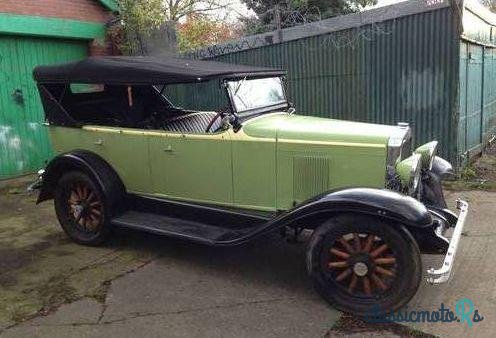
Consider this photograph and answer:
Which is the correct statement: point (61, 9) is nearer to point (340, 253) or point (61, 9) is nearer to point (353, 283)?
point (340, 253)

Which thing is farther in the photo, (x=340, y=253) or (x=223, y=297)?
(x=223, y=297)

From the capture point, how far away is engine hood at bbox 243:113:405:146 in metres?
4.38

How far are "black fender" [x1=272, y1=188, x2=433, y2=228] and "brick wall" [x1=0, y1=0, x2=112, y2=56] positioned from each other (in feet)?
22.9

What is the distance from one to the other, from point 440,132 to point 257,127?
13.6ft

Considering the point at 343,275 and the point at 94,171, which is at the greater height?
the point at 94,171

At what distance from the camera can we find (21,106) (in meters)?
9.31

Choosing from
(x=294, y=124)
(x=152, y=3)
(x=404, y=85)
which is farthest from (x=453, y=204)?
(x=152, y=3)

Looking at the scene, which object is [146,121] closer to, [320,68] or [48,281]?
[48,281]

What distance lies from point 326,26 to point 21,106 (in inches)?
210

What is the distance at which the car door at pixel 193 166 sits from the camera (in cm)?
491

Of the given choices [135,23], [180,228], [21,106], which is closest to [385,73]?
[180,228]

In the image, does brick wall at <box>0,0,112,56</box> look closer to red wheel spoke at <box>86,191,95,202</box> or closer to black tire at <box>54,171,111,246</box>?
black tire at <box>54,171,111,246</box>

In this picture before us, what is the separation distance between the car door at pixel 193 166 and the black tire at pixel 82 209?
2.05 feet

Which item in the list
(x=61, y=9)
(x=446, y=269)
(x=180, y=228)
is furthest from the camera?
(x=61, y=9)
